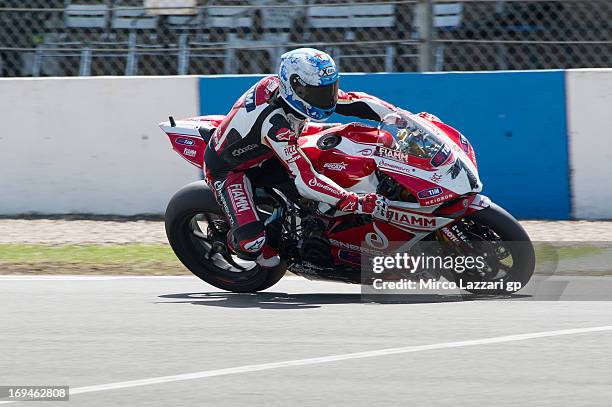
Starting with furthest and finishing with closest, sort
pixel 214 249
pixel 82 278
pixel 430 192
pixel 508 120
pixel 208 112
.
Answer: pixel 208 112 → pixel 508 120 → pixel 82 278 → pixel 214 249 → pixel 430 192

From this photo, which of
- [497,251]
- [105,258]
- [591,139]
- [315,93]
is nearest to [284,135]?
[315,93]

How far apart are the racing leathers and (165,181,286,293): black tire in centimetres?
15

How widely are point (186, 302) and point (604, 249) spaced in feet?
11.6

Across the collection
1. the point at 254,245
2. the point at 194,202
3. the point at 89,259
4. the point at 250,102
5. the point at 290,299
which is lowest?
the point at 89,259

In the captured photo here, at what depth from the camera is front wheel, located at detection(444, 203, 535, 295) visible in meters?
6.82

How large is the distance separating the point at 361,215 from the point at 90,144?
4.41 meters

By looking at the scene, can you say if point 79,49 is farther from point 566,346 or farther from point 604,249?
point 566,346

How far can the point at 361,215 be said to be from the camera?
23.8ft

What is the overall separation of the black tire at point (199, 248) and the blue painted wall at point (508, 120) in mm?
3133

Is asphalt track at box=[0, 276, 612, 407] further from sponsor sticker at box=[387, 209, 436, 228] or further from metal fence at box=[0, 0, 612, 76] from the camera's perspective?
metal fence at box=[0, 0, 612, 76]

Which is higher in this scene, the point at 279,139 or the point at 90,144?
the point at 279,139

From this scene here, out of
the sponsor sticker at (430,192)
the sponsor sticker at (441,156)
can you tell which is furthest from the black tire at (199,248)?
the sponsor sticker at (441,156)

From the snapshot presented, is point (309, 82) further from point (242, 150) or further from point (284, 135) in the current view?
A: point (242, 150)

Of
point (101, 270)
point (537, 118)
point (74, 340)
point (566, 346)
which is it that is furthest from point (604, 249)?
point (74, 340)
